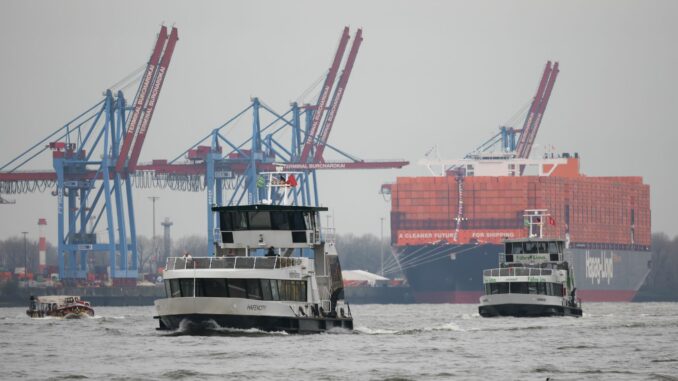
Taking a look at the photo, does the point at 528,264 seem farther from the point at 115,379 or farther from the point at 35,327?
the point at 115,379

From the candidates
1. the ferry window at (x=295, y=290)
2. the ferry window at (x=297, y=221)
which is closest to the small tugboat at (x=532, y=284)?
the ferry window at (x=297, y=221)

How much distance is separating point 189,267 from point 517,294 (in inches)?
1603

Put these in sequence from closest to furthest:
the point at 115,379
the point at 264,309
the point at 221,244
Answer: the point at 115,379 < the point at 264,309 < the point at 221,244

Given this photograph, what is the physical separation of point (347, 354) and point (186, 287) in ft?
33.3

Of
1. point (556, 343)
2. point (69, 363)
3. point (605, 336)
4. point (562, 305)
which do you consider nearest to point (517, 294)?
point (562, 305)

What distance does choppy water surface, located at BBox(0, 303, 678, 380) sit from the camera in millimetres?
63031

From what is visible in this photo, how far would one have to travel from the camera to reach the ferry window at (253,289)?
Result: 77.0m

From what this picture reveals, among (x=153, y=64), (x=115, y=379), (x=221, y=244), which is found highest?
(x=153, y=64)

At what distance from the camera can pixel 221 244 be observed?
270 feet

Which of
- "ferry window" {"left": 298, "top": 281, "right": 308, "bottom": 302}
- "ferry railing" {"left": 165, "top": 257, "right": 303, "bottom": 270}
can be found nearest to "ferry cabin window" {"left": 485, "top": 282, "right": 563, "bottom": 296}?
"ferry window" {"left": 298, "top": 281, "right": 308, "bottom": 302}

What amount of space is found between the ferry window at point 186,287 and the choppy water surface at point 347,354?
82.7 inches

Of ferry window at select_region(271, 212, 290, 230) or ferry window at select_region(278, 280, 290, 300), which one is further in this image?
ferry window at select_region(271, 212, 290, 230)

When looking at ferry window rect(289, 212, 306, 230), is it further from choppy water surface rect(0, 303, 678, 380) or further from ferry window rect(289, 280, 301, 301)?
choppy water surface rect(0, 303, 678, 380)

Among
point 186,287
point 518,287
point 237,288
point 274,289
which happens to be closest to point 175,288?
point 186,287
